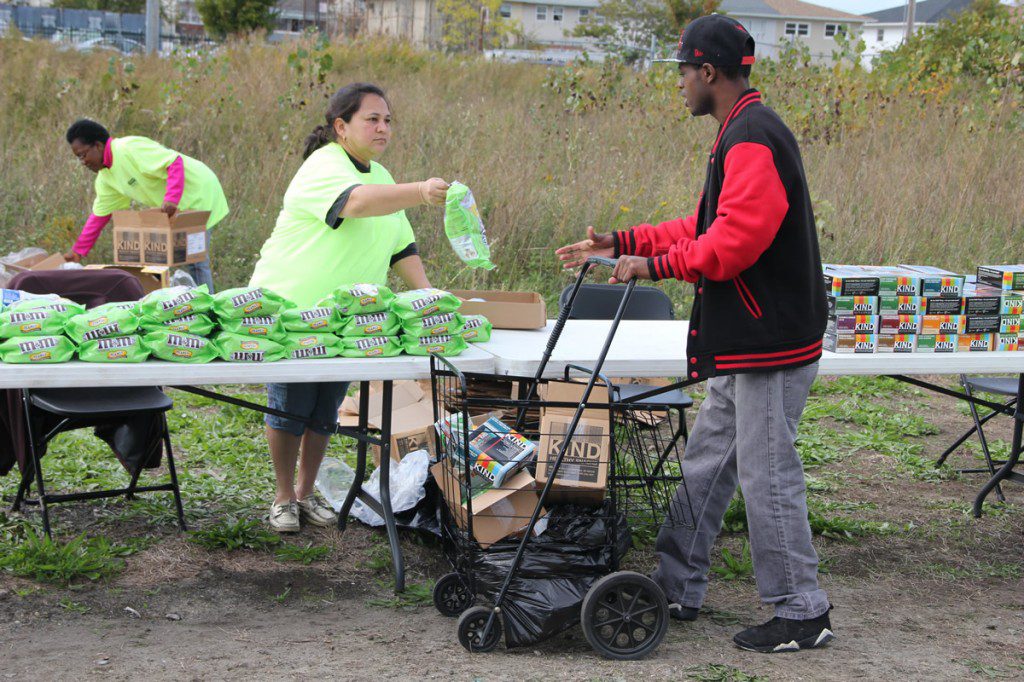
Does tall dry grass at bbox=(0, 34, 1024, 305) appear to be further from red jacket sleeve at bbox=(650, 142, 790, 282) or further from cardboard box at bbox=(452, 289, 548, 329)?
red jacket sleeve at bbox=(650, 142, 790, 282)

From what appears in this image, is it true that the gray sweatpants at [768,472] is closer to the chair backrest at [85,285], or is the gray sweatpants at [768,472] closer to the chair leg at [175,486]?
the chair leg at [175,486]

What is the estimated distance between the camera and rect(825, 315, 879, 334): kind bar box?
4.11 meters

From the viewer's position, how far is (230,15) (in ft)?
73.0

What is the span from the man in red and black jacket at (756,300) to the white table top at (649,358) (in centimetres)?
37

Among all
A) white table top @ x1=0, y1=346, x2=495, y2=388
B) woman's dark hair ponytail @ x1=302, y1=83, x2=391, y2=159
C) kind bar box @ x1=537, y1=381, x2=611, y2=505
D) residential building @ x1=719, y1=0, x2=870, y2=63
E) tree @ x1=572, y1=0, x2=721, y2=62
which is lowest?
kind bar box @ x1=537, y1=381, x2=611, y2=505

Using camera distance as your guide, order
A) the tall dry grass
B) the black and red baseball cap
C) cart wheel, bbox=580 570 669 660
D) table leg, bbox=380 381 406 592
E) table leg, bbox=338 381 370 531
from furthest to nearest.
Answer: the tall dry grass < table leg, bbox=338 381 370 531 < table leg, bbox=380 381 406 592 < cart wheel, bbox=580 570 669 660 < the black and red baseball cap

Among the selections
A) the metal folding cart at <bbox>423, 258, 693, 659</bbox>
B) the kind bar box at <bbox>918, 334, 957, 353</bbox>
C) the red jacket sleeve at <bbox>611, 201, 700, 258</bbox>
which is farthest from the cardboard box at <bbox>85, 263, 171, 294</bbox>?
the kind bar box at <bbox>918, 334, 957, 353</bbox>

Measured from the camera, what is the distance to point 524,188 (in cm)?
959

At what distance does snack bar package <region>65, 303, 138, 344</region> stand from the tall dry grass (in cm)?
520

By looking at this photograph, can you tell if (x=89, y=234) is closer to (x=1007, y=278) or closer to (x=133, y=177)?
(x=133, y=177)

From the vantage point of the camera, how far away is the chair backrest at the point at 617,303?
19.0ft

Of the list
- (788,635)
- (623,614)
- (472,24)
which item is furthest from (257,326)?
(472,24)

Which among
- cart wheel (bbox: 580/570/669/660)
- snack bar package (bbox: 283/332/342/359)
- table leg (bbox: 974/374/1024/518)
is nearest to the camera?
cart wheel (bbox: 580/570/669/660)

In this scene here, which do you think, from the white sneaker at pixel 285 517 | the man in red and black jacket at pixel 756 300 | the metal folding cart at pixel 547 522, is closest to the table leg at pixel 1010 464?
the man in red and black jacket at pixel 756 300
